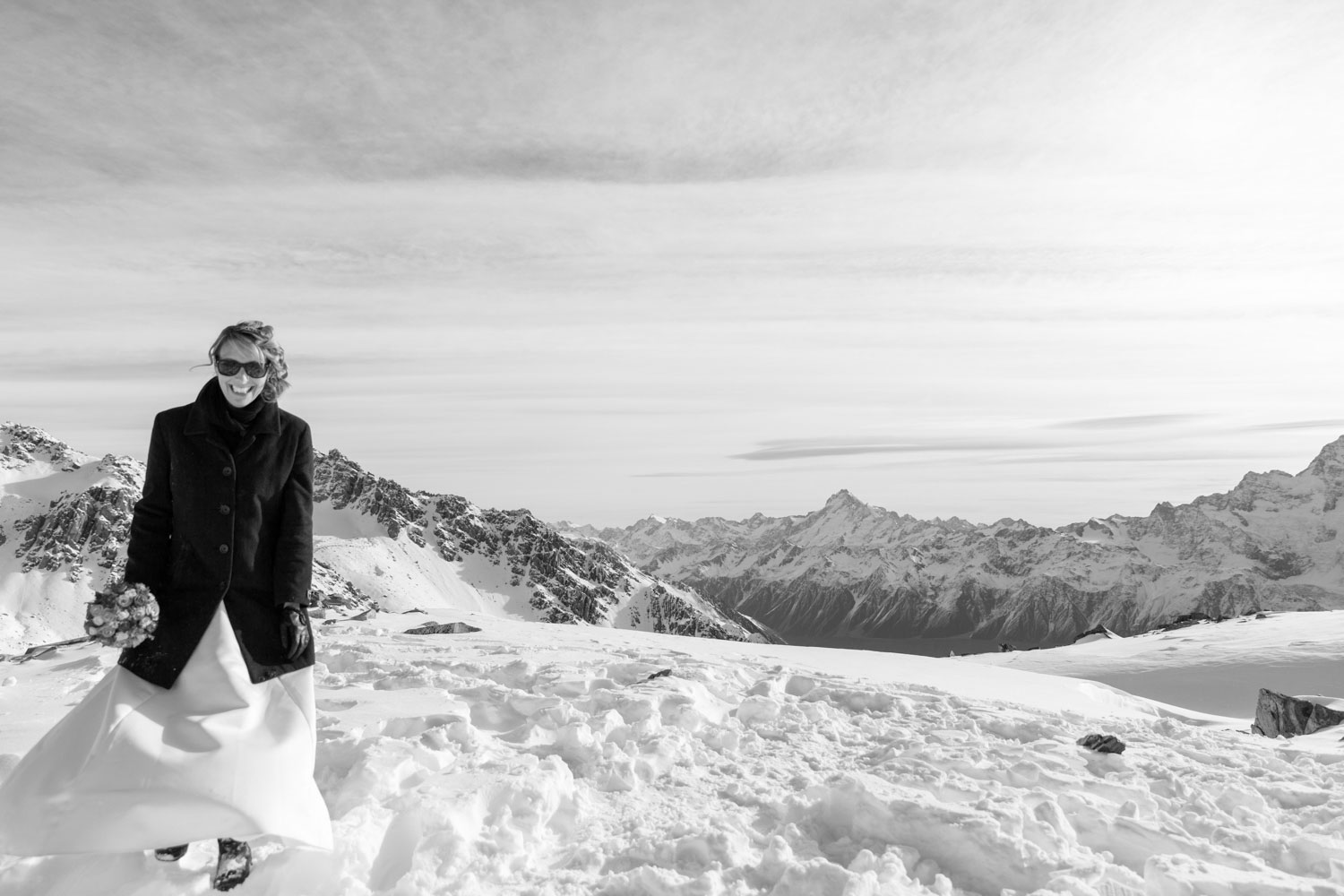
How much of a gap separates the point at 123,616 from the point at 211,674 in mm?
501

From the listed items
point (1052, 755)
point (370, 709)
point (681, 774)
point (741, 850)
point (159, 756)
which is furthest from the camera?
point (370, 709)

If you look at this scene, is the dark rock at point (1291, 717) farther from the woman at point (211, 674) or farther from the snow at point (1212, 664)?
the woman at point (211, 674)

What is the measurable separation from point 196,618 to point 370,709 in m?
3.93

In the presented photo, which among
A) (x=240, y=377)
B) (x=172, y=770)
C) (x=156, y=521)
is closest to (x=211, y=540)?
(x=156, y=521)

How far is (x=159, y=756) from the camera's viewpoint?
3871 mm

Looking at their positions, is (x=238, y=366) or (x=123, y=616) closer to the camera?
(x=123, y=616)

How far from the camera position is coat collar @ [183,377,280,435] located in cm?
428

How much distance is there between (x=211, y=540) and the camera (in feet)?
13.9

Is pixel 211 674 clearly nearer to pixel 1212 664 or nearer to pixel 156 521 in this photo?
pixel 156 521

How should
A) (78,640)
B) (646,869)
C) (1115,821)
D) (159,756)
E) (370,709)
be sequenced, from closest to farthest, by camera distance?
(159,756), (646,869), (1115,821), (370,709), (78,640)

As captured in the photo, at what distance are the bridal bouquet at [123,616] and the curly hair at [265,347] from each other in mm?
1163

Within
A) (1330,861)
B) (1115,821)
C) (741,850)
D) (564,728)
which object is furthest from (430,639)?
(1330,861)

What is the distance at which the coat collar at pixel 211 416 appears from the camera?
428 centimetres

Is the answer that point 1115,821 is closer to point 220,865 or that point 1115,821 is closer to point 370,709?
point 220,865
